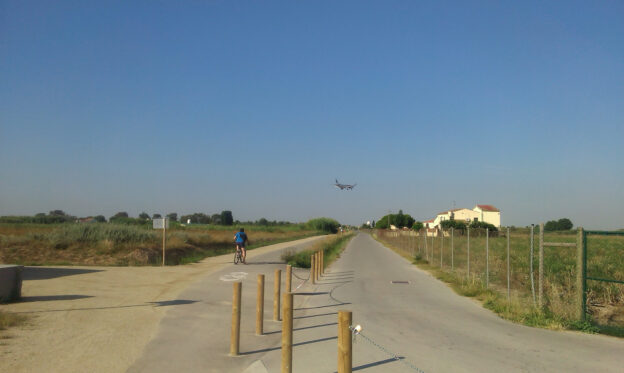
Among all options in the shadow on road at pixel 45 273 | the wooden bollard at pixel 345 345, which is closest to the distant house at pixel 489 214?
the shadow on road at pixel 45 273

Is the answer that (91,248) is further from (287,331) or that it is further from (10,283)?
(287,331)

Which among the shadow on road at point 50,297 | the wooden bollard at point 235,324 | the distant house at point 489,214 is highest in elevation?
the distant house at point 489,214

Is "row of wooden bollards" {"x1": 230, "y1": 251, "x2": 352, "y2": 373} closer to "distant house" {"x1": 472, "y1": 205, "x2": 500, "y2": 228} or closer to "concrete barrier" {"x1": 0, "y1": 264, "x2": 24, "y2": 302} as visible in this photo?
"concrete barrier" {"x1": 0, "y1": 264, "x2": 24, "y2": 302}

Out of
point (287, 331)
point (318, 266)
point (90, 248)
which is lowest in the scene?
point (90, 248)

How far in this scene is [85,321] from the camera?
9.64m

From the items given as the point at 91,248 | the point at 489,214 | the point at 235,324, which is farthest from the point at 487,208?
the point at 235,324

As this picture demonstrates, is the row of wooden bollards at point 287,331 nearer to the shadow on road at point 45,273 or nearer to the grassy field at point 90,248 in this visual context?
the shadow on road at point 45,273

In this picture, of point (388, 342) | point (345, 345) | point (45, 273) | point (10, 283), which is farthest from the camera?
point (45, 273)

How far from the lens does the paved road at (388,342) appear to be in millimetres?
7133

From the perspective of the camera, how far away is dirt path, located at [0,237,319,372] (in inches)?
273

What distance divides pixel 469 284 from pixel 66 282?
40.0 feet

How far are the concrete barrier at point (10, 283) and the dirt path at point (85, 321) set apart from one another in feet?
0.93

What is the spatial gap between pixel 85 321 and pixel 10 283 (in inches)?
121

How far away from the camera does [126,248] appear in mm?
32750
